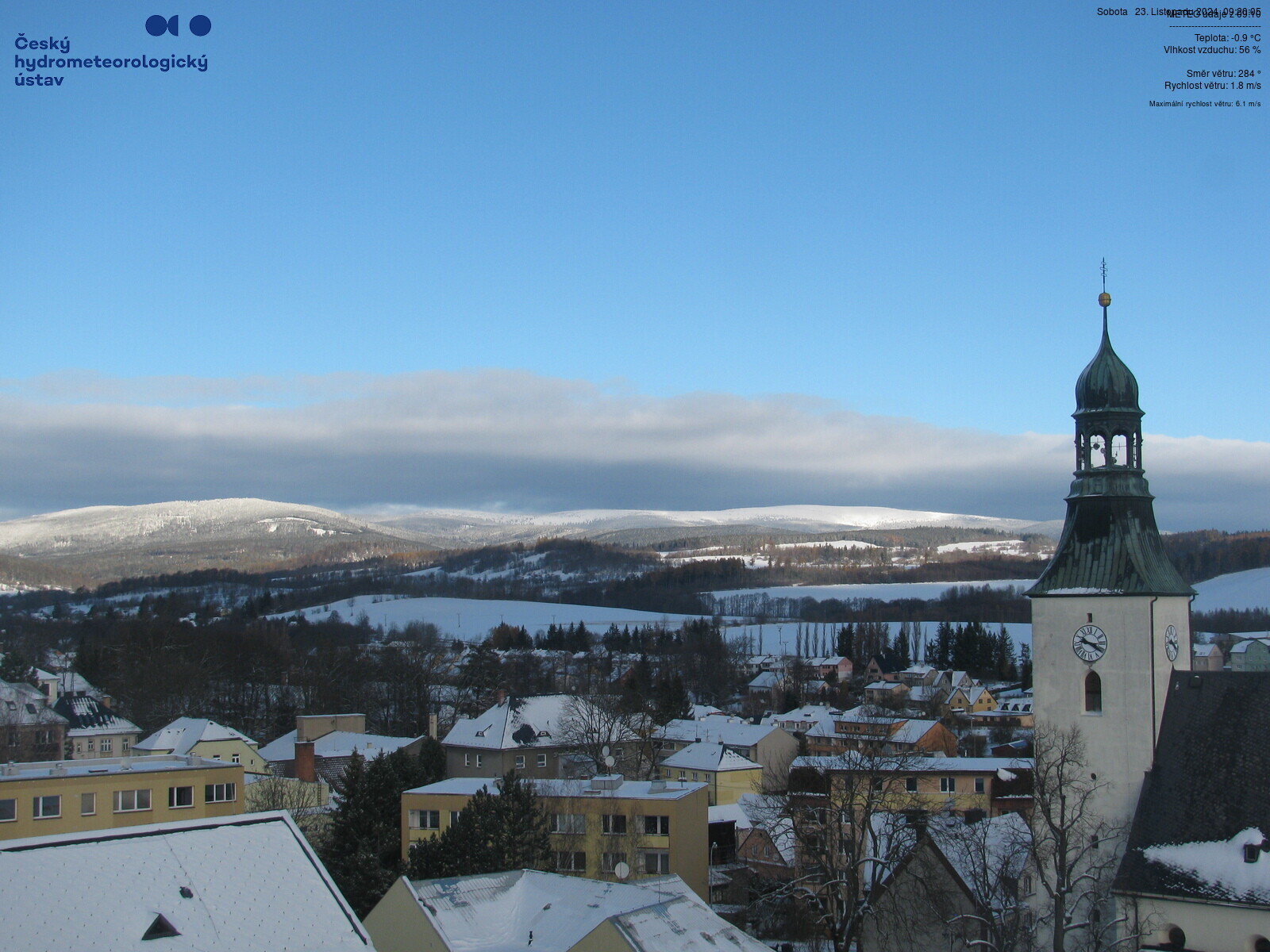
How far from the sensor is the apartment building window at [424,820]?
4228 centimetres

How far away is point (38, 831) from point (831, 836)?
25.8m

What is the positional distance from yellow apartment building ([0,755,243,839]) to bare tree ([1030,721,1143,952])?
94.8 ft

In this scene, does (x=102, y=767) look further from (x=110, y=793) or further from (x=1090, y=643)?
(x=1090, y=643)

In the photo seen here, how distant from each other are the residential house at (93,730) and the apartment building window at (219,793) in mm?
38392

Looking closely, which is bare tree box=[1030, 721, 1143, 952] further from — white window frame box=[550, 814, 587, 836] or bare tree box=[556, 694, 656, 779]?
bare tree box=[556, 694, 656, 779]

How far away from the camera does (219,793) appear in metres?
42.7

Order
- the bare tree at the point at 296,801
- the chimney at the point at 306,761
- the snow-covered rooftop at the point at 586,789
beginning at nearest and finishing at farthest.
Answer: the snow-covered rooftop at the point at 586,789 → the bare tree at the point at 296,801 → the chimney at the point at 306,761

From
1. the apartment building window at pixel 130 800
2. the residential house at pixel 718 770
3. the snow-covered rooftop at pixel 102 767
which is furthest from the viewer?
the residential house at pixel 718 770

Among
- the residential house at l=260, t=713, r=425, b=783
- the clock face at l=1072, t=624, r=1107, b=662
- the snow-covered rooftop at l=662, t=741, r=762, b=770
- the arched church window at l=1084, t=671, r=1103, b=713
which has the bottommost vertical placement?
the residential house at l=260, t=713, r=425, b=783

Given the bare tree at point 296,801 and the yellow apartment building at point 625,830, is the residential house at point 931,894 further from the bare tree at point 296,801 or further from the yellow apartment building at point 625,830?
the bare tree at point 296,801

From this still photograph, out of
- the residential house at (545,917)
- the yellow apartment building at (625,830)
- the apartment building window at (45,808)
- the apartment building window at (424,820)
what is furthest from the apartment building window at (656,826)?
the apartment building window at (45,808)

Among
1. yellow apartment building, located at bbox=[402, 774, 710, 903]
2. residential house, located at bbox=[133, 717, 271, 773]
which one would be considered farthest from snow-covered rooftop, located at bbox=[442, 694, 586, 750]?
yellow apartment building, located at bbox=[402, 774, 710, 903]

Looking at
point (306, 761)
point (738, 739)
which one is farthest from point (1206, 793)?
point (738, 739)

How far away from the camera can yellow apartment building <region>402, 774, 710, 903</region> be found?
3972 centimetres
